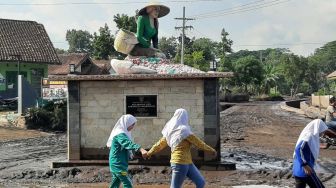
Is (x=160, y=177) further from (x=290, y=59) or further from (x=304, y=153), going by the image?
(x=290, y=59)

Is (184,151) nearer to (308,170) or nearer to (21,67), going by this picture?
(308,170)

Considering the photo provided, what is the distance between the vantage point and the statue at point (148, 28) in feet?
45.5

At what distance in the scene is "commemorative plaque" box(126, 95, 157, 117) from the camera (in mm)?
13078

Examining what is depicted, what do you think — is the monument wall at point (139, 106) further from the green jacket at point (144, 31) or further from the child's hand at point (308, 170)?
the child's hand at point (308, 170)

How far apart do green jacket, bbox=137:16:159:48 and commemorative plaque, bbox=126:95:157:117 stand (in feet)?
5.40

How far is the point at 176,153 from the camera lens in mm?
7996

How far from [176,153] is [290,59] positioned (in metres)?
71.3

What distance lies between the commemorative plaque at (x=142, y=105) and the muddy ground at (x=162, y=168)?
139 centimetres

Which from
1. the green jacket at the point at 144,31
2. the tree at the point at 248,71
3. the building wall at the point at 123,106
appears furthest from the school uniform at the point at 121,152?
the tree at the point at 248,71

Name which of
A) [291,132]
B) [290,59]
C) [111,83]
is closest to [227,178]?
[111,83]

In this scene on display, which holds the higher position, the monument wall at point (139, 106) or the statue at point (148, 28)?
the statue at point (148, 28)

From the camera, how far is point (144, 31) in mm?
14055

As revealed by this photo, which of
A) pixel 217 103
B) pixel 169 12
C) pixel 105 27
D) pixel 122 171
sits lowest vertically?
pixel 122 171

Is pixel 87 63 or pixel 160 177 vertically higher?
pixel 87 63
